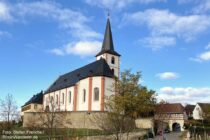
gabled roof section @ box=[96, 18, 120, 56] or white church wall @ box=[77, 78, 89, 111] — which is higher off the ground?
gabled roof section @ box=[96, 18, 120, 56]

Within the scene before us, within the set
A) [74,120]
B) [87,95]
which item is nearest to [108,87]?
[87,95]

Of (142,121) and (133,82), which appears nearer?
(133,82)

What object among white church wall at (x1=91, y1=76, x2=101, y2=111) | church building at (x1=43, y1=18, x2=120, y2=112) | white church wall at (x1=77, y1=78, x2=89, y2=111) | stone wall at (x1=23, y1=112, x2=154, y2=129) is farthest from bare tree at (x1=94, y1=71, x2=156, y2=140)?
white church wall at (x1=77, y1=78, x2=89, y2=111)

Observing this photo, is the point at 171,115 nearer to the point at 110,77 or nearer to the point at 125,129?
the point at 110,77

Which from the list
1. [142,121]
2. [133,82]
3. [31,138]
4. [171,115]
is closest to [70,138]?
[31,138]

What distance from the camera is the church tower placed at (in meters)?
71.6

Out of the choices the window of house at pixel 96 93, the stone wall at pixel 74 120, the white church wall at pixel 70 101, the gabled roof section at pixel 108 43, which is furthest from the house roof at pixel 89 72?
the stone wall at pixel 74 120

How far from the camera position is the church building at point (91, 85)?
5744 centimetres

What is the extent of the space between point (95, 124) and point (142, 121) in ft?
26.5

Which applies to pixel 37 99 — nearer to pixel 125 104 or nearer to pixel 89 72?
pixel 89 72

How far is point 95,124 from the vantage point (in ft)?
157

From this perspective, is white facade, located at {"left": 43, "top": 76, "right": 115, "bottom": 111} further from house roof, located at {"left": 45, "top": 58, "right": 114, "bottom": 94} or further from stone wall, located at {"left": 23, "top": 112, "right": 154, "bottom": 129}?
stone wall, located at {"left": 23, "top": 112, "right": 154, "bottom": 129}

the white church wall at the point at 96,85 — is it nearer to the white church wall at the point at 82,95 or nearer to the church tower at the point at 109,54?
the white church wall at the point at 82,95

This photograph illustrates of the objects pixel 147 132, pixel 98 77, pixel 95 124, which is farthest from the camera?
pixel 98 77
